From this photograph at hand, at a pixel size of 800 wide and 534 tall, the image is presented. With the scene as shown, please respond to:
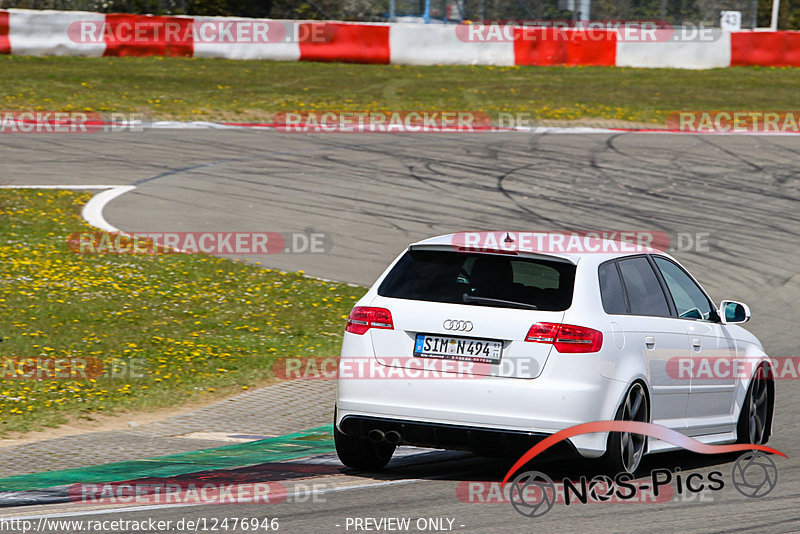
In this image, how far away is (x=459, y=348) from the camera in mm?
6883

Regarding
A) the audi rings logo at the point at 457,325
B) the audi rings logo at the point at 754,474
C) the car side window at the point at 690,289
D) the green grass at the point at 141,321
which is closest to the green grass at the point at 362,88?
the green grass at the point at 141,321

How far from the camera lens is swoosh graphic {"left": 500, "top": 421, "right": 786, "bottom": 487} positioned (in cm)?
674

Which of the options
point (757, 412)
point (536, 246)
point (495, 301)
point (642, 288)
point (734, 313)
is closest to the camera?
point (495, 301)

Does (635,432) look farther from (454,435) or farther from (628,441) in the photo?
(454,435)

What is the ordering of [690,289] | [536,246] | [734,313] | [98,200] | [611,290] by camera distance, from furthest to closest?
1. [98,200]
2. [690,289]
3. [734,313]
4. [536,246]
5. [611,290]

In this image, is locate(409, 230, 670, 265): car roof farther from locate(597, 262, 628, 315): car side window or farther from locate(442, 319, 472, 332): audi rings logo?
locate(442, 319, 472, 332): audi rings logo

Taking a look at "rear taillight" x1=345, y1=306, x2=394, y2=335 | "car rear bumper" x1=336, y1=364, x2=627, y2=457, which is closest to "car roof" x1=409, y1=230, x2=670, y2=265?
"rear taillight" x1=345, y1=306, x2=394, y2=335

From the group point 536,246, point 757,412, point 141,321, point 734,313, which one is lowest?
point 141,321

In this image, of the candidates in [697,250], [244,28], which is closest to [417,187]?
[697,250]

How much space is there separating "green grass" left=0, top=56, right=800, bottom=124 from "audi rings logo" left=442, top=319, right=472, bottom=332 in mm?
17961

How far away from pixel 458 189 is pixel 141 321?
7771 millimetres

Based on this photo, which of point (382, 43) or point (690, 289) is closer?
point (690, 289)

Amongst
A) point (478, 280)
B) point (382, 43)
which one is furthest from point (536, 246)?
point (382, 43)

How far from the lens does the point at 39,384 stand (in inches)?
387
